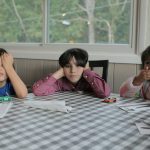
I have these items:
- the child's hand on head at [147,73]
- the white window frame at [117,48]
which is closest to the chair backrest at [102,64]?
the white window frame at [117,48]

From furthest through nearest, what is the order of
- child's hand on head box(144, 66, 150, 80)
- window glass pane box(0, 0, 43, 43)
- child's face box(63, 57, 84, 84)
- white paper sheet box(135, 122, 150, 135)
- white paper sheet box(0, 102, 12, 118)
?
window glass pane box(0, 0, 43, 43) → child's face box(63, 57, 84, 84) → child's hand on head box(144, 66, 150, 80) → white paper sheet box(0, 102, 12, 118) → white paper sheet box(135, 122, 150, 135)

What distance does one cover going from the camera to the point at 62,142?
2.83 feet

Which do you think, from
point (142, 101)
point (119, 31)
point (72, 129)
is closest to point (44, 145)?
point (72, 129)

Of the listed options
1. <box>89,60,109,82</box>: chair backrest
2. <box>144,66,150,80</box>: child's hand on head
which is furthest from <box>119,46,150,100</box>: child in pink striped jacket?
<box>89,60,109,82</box>: chair backrest

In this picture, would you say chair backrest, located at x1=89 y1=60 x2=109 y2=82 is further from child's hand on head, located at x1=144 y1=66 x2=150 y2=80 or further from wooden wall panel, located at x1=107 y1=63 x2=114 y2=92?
child's hand on head, located at x1=144 y1=66 x2=150 y2=80

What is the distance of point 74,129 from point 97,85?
2.39ft

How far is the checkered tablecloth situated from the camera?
84 centimetres

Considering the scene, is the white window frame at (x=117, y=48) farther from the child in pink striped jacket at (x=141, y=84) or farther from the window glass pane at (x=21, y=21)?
the child in pink striped jacket at (x=141, y=84)

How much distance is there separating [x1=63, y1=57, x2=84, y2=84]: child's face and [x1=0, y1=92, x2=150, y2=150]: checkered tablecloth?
0.41 m

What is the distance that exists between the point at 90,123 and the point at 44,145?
29cm

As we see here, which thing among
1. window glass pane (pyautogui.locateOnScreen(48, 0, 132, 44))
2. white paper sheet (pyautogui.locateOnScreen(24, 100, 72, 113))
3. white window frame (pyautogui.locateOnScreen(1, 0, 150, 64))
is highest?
window glass pane (pyautogui.locateOnScreen(48, 0, 132, 44))

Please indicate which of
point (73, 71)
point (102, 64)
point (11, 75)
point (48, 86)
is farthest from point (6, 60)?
point (102, 64)

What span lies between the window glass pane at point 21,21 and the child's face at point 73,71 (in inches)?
41.6

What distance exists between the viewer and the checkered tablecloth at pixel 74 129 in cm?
84
